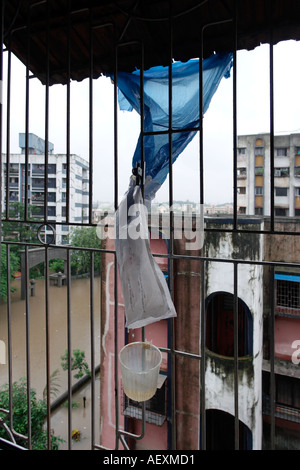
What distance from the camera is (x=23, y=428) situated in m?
4.83

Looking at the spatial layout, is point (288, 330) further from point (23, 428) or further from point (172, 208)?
point (172, 208)

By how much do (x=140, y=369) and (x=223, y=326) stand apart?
4.75 meters

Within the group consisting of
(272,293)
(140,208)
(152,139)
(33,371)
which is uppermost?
(152,139)

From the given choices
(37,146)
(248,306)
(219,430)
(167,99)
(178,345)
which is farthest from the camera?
(37,146)

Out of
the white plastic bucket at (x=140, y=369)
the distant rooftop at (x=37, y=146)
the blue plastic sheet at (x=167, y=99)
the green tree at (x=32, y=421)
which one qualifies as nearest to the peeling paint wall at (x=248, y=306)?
the distant rooftop at (x=37, y=146)

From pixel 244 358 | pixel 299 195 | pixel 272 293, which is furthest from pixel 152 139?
pixel 299 195

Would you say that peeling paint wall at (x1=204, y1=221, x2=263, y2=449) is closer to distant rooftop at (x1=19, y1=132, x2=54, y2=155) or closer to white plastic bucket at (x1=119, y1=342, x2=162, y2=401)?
distant rooftop at (x1=19, y1=132, x2=54, y2=155)

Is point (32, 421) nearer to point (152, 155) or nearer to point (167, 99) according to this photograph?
point (152, 155)

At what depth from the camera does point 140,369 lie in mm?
1060

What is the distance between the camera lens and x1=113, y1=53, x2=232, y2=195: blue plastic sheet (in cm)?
117

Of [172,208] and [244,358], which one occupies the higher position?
[172,208]

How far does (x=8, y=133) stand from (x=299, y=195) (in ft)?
29.3

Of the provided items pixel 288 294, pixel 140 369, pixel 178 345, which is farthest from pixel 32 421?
pixel 140 369

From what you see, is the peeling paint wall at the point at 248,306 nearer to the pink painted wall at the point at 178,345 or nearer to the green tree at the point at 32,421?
the pink painted wall at the point at 178,345
